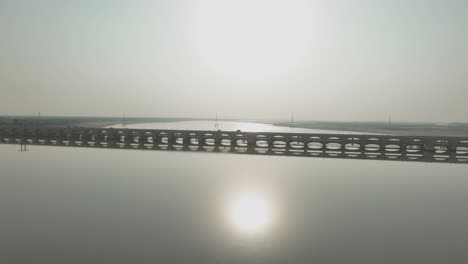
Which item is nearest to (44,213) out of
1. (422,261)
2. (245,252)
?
(245,252)

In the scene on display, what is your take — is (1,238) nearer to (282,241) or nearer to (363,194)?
(282,241)

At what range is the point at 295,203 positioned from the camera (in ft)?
37.9

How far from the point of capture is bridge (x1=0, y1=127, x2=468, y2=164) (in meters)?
25.4

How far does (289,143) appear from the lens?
29547 mm

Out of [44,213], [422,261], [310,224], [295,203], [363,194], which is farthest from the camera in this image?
[363,194]

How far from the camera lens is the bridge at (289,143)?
25.4 metres

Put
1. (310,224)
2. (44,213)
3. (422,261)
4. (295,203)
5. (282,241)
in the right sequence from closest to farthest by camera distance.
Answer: (422,261)
(282,241)
(310,224)
(44,213)
(295,203)

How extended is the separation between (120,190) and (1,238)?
521cm

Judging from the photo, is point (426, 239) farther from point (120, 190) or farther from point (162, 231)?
point (120, 190)

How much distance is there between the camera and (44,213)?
33.0 ft

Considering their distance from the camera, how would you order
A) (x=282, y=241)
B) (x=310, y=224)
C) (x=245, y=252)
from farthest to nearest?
(x=310, y=224) → (x=282, y=241) → (x=245, y=252)

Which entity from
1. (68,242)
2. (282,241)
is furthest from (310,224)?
(68,242)

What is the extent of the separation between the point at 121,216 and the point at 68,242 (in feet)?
6.61

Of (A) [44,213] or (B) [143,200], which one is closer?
(A) [44,213]
